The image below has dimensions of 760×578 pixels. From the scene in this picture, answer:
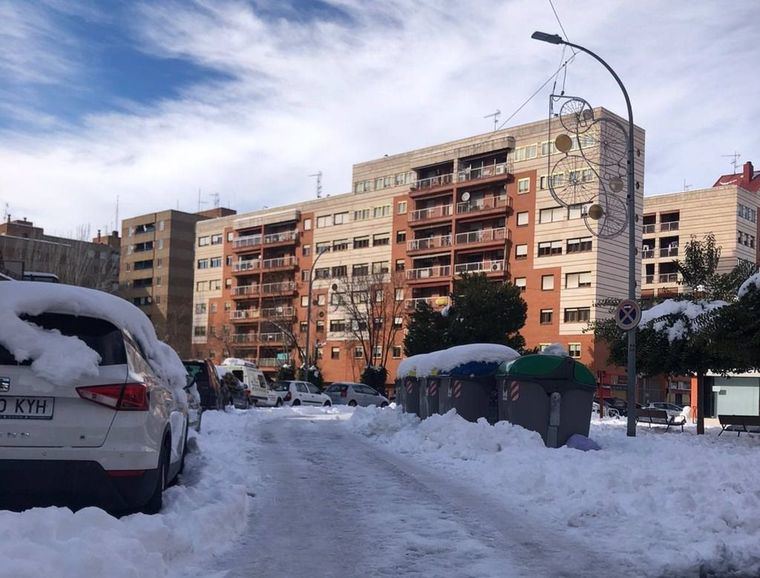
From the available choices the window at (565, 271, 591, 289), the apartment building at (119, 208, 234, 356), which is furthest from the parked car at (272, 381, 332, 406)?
the apartment building at (119, 208, 234, 356)

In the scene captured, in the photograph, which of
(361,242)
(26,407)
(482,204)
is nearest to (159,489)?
(26,407)

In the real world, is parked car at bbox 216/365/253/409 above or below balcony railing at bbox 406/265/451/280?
below

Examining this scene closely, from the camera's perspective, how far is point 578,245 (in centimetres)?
5956

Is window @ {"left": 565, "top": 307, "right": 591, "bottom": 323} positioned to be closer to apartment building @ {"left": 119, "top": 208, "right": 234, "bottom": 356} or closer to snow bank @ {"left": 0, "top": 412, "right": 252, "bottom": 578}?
snow bank @ {"left": 0, "top": 412, "right": 252, "bottom": 578}

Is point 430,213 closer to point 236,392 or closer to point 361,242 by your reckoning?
point 361,242

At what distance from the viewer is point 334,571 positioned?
5629mm

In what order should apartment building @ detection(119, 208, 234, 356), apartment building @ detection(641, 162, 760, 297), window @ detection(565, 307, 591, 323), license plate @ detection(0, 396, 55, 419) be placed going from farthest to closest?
apartment building @ detection(119, 208, 234, 356) → apartment building @ detection(641, 162, 760, 297) → window @ detection(565, 307, 591, 323) → license plate @ detection(0, 396, 55, 419)

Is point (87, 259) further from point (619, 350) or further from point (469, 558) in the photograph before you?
point (469, 558)

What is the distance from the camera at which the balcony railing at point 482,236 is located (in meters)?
64.1

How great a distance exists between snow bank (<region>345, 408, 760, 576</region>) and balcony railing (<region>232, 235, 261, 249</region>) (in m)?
73.7

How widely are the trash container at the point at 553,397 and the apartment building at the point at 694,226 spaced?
54.1 metres

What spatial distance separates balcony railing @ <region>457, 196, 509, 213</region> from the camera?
6489 centimetres

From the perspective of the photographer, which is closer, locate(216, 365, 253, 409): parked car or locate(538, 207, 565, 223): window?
locate(216, 365, 253, 409): parked car

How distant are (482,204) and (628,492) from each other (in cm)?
5894
